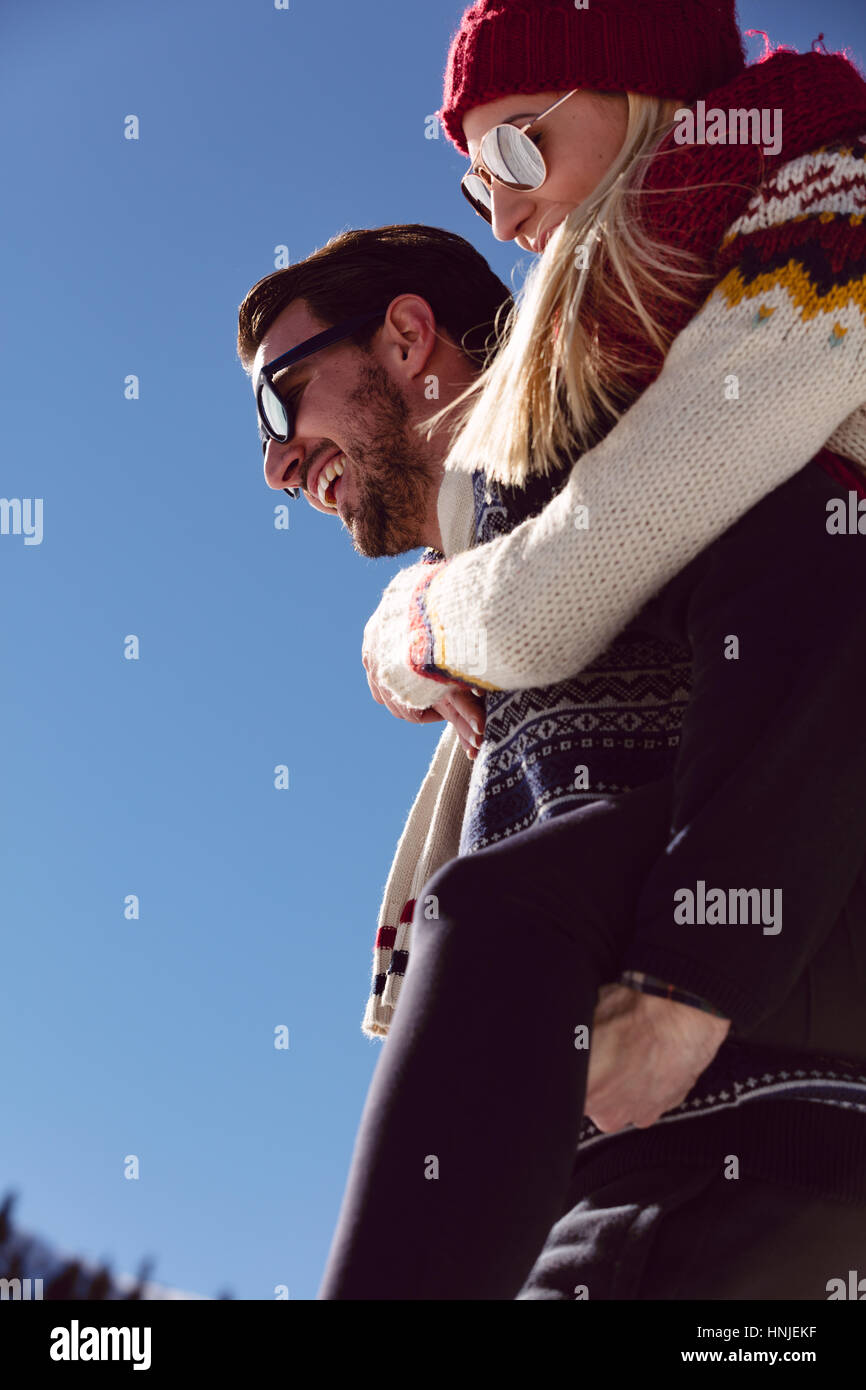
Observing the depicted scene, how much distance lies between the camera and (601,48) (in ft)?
6.25

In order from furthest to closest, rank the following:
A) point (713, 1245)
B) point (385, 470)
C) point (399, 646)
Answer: point (385, 470) < point (399, 646) < point (713, 1245)

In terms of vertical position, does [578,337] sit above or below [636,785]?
above

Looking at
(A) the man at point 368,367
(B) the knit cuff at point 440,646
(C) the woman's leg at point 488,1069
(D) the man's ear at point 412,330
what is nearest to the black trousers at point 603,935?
(C) the woman's leg at point 488,1069

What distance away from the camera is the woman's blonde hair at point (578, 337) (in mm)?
1580

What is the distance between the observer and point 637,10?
1.94 metres

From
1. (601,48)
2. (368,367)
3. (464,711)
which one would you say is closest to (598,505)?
(464,711)

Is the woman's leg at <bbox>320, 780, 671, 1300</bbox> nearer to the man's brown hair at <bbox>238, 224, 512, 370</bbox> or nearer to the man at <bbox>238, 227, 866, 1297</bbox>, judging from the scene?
the man at <bbox>238, 227, 866, 1297</bbox>

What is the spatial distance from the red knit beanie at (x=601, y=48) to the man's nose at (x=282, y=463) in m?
0.77

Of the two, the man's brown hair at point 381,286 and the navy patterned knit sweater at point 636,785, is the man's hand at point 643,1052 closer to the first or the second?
the navy patterned knit sweater at point 636,785

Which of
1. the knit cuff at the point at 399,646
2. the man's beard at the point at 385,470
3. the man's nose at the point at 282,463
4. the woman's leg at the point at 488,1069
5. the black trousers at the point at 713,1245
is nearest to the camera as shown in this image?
the woman's leg at the point at 488,1069

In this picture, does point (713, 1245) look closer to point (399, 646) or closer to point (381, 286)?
point (399, 646)

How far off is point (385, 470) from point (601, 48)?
875 mm
